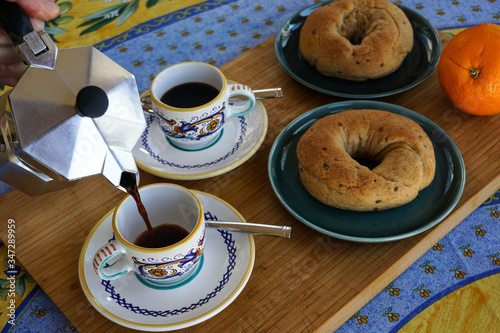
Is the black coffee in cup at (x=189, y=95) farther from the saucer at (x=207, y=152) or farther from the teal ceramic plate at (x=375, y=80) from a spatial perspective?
the teal ceramic plate at (x=375, y=80)

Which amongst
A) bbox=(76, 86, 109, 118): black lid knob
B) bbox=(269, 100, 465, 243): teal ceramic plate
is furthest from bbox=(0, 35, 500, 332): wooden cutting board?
bbox=(76, 86, 109, 118): black lid knob

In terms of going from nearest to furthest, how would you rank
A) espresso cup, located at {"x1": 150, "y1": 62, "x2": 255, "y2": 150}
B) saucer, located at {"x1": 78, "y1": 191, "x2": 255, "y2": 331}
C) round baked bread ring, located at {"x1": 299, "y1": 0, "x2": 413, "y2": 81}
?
saucer, located at {"x1": 78, "y1": 191, "x2": 255, "y2": 331} < espresso cup, located at {"x1": 150, "y1": 62, "x2": 255, "y2": 150} < round baked bread ring, located at {"x1": 299, "y1": 0, "x2": 413, "y2": 81}

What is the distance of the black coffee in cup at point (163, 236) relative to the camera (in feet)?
2.38

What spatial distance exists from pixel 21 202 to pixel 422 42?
2.88 ft

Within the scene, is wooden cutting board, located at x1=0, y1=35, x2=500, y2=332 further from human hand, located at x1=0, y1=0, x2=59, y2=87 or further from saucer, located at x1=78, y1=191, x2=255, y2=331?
human hand, located at x1=0, y1=0, x2=59, y2=87

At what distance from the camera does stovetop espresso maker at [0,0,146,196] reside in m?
0.57

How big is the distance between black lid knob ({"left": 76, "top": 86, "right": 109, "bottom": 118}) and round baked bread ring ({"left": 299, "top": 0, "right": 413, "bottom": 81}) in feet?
1.84

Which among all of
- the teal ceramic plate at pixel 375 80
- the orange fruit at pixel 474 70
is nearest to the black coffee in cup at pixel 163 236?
the teal ceramic plate at pixel 375 80

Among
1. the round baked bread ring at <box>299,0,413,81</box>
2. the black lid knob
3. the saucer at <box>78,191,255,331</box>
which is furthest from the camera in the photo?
the round baked bread ring at <box>299,0,413,81</box>

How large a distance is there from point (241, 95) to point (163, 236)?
340mm

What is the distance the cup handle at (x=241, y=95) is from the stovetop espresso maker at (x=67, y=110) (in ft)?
0.92

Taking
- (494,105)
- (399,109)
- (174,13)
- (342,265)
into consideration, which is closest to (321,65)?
(399,109)

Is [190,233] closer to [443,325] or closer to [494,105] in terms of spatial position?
[443,325]

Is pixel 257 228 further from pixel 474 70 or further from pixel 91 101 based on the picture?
pixel 474 70
